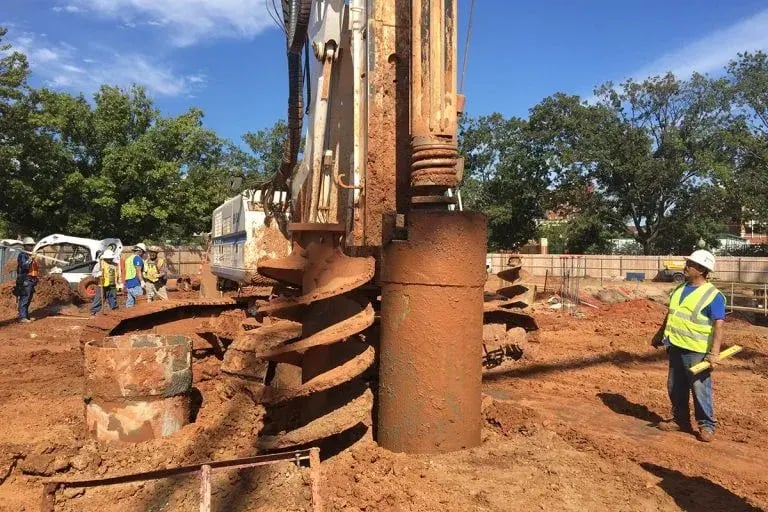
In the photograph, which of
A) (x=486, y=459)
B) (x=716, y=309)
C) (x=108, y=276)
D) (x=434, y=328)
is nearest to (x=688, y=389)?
(x=716, y=309)

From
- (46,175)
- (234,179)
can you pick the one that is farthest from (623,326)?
(46,175)

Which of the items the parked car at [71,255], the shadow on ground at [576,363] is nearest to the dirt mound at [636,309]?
the shadow on ground at [576,363]

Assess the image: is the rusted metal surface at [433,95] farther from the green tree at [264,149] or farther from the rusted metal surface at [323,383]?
the green tree at [264,149]

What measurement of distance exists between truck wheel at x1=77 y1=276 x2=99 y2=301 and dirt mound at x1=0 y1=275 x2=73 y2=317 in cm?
37

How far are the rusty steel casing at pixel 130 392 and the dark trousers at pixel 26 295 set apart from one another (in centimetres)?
1104

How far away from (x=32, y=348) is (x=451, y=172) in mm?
10341

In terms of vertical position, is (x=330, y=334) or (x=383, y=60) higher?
(x=383, y=60)

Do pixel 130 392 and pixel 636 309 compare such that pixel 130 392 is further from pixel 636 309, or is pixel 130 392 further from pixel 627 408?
pixel 636 309

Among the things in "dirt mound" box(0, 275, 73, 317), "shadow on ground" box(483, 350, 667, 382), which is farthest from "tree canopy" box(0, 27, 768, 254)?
"shadow on ground" box(483, 350, 667, 382)

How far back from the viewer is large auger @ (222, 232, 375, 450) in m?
4.19

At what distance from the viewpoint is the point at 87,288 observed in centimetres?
1988

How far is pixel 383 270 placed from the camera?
14.2 ft

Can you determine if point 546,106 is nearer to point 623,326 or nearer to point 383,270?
point 623,326

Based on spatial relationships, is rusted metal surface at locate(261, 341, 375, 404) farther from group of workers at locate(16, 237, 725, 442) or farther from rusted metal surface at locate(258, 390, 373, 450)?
group of workers at locate(16, 237, 725, 442)
